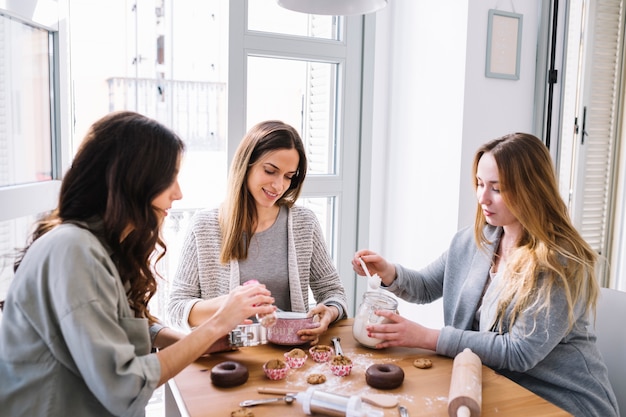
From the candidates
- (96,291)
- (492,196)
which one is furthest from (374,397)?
(492,196)

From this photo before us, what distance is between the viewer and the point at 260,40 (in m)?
2.38

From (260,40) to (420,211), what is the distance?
1104 millimetres

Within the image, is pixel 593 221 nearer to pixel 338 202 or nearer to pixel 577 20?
pixel 577 20

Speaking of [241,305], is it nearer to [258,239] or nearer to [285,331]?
[285,331]

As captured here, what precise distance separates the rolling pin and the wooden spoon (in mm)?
116

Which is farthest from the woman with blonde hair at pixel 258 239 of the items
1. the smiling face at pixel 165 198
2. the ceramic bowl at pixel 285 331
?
the smiling face at pixel 165 198

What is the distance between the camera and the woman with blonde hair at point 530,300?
133 centimetres

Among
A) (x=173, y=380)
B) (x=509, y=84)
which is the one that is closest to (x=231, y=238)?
(x=173, y=380)

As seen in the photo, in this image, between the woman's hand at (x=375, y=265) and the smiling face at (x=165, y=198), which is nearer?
the smiling face at (x=165, y=198)

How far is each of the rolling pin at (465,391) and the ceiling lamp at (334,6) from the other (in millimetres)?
936

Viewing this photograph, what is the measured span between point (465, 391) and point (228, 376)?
0.50m

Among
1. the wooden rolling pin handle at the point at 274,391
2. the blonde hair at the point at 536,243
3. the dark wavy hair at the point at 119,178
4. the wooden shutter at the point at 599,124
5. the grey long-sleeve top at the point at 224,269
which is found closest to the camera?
the dark wavy hair at the point at 119,178

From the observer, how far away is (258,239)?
1814 millimetres

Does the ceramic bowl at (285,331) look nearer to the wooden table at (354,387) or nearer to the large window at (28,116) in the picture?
the wooden table at (354,387)
